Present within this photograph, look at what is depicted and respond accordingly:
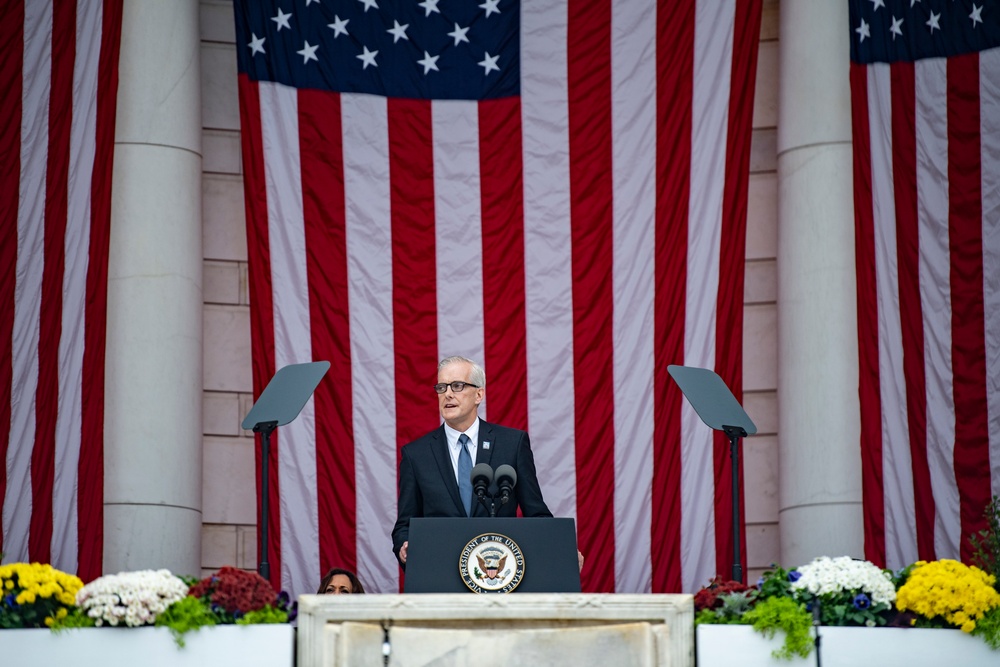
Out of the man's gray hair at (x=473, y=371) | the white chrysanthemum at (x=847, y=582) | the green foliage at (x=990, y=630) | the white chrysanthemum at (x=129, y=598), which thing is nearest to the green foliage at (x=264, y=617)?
the white chrysanthemum at (x=129, y=598)

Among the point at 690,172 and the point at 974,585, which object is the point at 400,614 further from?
the point at 690,172

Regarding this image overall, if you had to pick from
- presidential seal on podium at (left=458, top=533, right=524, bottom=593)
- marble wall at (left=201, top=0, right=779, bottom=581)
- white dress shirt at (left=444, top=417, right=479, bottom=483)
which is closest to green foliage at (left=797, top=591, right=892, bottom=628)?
presidential seal on podium at (left=458, top=533, right=524, bottom=593)

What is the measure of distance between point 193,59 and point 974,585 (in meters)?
6.73

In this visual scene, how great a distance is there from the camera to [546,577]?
584 cm

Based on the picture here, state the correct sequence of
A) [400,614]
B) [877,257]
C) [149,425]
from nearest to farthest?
[400,614] < [149,425] < [877,257]

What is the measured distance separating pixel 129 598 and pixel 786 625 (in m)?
Answer: 2.65

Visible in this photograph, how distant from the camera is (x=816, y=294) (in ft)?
32.8

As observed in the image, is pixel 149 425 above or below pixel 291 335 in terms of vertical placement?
below

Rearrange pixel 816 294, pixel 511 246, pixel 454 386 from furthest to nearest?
pixel 511 246 < pixel 816 294 < pixel 454 386

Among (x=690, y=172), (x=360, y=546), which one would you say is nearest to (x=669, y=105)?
(x=690, y=172)

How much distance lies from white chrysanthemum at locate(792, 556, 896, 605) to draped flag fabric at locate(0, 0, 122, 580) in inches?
205

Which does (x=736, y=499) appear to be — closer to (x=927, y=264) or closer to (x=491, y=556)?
(x=491, y=556)

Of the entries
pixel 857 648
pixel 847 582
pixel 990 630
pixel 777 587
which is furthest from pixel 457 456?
pixel 990 630

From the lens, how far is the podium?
19.1 feet
